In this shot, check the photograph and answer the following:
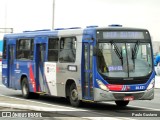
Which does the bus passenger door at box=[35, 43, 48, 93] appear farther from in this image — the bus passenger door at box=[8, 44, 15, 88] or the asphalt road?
the bus passenger door at box=[8, 44, 15, 88]

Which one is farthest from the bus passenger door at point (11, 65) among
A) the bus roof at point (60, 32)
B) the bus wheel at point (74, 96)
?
the bus wheel at point (74, 96)

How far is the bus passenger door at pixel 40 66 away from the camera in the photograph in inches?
798

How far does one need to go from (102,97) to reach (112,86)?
466 millimetres

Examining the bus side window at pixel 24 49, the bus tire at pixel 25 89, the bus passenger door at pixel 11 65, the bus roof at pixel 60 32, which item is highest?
the bus roof at pixel 60 32

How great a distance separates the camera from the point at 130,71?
54.6 feet

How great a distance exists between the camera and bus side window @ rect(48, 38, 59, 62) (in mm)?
19200

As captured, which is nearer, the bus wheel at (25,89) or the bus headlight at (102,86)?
the bus headlight at (102,86)

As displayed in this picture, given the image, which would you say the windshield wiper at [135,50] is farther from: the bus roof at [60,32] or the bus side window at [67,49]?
the bus side window at [67,49]

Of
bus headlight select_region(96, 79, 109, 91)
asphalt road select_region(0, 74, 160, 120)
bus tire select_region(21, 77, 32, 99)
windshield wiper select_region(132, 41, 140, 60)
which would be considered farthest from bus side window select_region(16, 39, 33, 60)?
windshield wiper select_region(132, 41, 140, 60)

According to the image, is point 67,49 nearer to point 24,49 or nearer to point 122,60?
point 122,60

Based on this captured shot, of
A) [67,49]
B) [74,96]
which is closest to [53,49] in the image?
[67,49]

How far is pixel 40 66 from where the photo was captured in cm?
2056

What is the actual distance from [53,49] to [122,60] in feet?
12.0

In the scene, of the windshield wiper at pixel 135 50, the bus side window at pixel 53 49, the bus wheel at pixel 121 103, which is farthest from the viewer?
the bus side window at pixel 53 49
